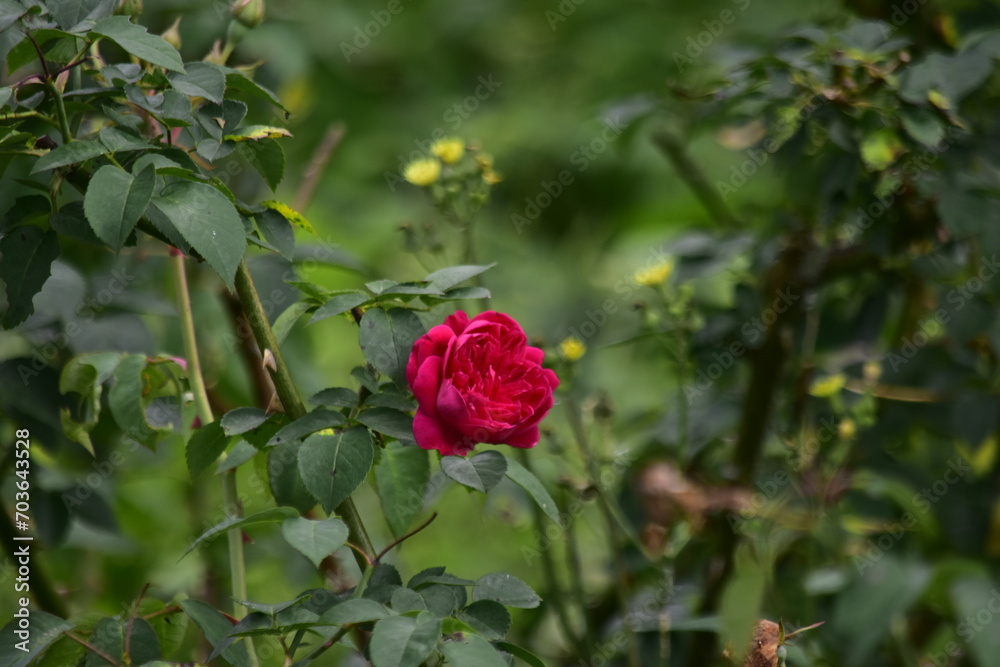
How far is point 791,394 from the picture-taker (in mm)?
1078

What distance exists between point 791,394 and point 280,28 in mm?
984

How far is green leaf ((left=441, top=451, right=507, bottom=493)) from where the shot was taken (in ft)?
1.70

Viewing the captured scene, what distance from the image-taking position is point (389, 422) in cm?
55

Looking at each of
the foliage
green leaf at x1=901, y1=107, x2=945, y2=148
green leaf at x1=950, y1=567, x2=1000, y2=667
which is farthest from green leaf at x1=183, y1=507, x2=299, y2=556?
green leaf at x1=950, y1=567, x2=1000, y2=667

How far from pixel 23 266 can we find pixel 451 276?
26 cm

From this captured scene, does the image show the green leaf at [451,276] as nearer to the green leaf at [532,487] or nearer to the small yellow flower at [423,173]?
the green leaf at [532,487]

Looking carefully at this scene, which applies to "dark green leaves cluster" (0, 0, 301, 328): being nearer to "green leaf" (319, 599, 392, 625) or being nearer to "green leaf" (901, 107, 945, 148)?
"green leaf" (319, 599, 392, 625)

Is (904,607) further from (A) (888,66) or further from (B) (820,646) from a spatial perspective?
(A) (888,66)

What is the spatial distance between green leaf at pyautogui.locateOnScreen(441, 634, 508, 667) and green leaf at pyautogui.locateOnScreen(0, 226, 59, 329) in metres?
0.32

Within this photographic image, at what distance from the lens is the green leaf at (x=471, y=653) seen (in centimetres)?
47

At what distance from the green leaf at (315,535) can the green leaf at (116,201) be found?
170mm

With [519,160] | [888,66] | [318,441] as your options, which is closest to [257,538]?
[318,441]

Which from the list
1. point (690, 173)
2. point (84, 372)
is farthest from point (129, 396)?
point (690, 173)

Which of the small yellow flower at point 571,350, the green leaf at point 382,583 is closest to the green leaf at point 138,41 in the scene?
the green leaf at point 382,583
